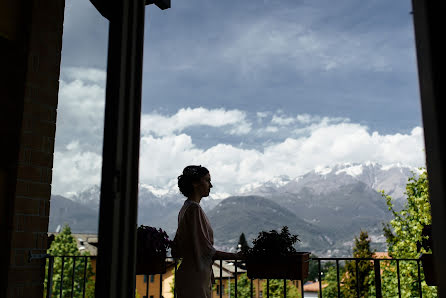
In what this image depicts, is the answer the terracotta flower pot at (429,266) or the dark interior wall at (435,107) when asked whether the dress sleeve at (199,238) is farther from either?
the dark interior wall at (435,107)

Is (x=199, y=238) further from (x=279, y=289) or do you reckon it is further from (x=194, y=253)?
(x=279, y=289)

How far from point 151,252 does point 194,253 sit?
347mm

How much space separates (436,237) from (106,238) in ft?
3.01

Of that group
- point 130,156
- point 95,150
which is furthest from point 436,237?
point 95,150

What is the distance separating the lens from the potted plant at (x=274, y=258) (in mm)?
2119

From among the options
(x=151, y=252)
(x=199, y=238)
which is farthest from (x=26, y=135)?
(x=199, y=238)

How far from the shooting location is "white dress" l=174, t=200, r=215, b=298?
2.07 metres

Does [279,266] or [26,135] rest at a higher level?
[26,135]

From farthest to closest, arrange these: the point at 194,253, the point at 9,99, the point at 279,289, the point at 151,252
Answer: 1. the point at 279,289
2. the point at 151,252
3. the point at 9,99
4. the point at 194,253

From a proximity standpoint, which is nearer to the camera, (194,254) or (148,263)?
(194,254)

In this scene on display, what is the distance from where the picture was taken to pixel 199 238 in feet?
6.92

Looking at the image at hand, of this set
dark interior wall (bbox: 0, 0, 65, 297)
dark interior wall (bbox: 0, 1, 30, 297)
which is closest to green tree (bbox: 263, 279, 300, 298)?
dark interior wall (bbox: 0, 0, 65, 297)

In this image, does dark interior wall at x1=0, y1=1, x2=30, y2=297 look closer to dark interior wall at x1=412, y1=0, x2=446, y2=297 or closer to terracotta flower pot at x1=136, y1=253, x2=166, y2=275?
terracotta flower pot at x1=136, y1=253, x2=166, y2=275

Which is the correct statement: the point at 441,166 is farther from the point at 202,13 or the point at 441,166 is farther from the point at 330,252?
the point at 330,252
